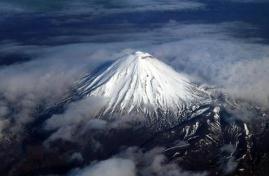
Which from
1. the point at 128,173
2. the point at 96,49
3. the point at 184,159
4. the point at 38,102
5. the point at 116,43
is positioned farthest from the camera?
the point at 116,43

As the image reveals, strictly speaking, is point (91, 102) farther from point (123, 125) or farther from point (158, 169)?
point (158, 169)

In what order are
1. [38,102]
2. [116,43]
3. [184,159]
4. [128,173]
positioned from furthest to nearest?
[116,43]
[38,102]
[184,159]
[128,173]

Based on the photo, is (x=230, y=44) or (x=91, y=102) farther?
(x=230, y=44)

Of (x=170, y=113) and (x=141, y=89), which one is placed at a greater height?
(x=141, y=89)

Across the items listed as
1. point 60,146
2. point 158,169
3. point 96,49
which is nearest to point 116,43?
point 96,49

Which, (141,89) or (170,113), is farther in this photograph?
(170,113)

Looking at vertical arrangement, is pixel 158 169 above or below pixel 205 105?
below

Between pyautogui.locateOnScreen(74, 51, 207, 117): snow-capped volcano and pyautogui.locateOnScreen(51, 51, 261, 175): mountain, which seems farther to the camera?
pyautogui.locateOnScreen(74, 51, 207, 117): snow-capped volcano

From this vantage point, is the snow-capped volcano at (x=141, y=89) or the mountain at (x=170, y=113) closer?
the mountain at (x=170, y=113)
